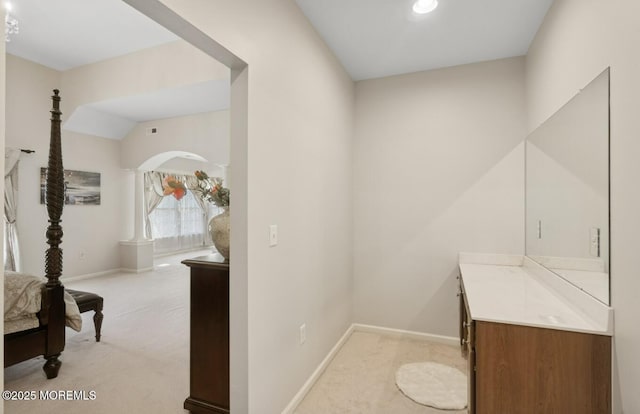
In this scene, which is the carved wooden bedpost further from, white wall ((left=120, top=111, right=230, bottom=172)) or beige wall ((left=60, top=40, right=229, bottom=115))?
white wall ((left=120, top=111, right=230, bottom=172))

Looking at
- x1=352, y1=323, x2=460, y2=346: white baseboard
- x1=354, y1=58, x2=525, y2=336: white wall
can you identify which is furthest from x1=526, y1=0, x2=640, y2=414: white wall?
x1=352, y1=323, x2=460, y2=346: white baseboard

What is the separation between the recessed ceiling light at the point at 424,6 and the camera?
2104 millimetres

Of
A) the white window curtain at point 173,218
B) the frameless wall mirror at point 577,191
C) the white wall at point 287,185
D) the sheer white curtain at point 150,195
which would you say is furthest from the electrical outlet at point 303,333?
the sheer white curtain at point 150,195

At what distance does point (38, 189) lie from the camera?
4.96 m

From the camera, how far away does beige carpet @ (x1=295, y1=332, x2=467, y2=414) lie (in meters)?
2.13

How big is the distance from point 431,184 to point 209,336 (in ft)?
7.61

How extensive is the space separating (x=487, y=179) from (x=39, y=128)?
6.00 metres

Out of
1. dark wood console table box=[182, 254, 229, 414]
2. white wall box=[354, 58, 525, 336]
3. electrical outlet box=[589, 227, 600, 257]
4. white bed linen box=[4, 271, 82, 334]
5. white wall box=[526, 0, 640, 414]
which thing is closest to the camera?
white wall box=[526, 0, 640, 414]

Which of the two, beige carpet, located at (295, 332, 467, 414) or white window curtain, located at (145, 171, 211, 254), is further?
white window curtain, located at (145, 171, 211, 254)

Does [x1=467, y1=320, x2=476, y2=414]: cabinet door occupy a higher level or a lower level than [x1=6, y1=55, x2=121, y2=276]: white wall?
lower

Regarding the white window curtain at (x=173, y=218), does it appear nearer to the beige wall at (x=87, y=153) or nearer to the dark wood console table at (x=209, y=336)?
the beige wall at (x=87, y=153)

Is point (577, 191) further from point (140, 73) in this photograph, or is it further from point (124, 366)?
point (140, 73)

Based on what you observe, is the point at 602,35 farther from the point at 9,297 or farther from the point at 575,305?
the point at 9,297

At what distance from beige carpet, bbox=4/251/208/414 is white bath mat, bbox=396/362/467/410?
1553 millimetres
